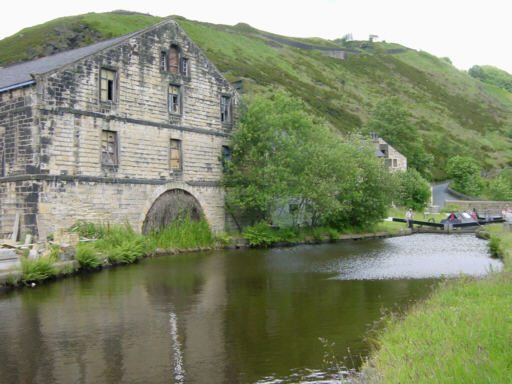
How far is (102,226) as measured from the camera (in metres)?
22.5

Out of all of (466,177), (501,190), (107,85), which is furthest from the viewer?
(466,177)

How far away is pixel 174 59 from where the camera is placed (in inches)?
1068

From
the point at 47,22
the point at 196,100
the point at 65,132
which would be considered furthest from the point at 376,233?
the point at 47,22

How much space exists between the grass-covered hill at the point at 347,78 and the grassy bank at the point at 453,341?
Answer: 61.0 m

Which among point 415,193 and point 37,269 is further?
point 415,193

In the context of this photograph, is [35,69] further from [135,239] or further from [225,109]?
[225,109]

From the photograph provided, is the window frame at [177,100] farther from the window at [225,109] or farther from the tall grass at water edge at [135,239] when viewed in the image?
the tall grass at water edge at [135,239]

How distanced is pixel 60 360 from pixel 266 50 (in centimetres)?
10861

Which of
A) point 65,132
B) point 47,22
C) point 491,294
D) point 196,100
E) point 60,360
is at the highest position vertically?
point 47,22

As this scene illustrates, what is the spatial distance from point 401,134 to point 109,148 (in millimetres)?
58383

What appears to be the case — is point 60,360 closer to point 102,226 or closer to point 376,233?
point 102,226

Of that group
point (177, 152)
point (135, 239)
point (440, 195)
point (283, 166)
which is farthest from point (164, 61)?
point (440, 195)

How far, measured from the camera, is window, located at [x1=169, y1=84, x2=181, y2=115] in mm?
26641

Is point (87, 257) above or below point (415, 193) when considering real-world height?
below
